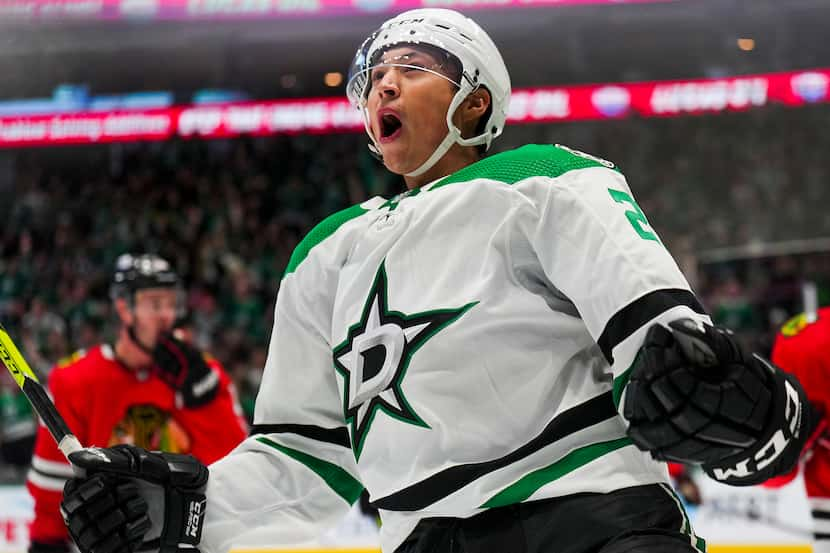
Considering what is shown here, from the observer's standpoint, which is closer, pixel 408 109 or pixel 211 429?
pixel 408 109

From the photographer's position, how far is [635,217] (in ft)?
4.31

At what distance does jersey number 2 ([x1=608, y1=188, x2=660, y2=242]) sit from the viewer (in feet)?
4.23

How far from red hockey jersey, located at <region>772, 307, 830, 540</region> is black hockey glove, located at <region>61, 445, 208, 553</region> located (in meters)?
1.58

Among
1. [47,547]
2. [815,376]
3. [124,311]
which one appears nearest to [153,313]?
[124,311]

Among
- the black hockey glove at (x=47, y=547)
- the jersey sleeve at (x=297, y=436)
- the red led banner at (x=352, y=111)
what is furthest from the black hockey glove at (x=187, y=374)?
the red led banner at (x=352, y=111)

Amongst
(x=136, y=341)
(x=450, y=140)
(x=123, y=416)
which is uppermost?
(x=450, y=140)

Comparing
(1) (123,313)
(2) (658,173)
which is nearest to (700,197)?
(2) (658,173)

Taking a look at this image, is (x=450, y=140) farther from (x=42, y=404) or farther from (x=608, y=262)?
(x=42, y=404)

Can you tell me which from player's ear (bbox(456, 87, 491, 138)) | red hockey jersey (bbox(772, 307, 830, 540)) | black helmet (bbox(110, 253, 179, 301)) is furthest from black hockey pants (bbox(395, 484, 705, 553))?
black helmet (bbox(110, 253, 179, 301))

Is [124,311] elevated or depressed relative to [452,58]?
depressed

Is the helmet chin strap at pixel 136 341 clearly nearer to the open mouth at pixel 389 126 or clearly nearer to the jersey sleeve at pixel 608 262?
the open mouth at pixel 389 126

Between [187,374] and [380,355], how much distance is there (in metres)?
2.12

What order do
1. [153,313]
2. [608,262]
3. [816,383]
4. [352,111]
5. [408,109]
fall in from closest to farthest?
[608,262], [408,109], [816,383], [153,313], [352,111]

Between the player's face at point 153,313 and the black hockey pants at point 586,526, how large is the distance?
233cm
